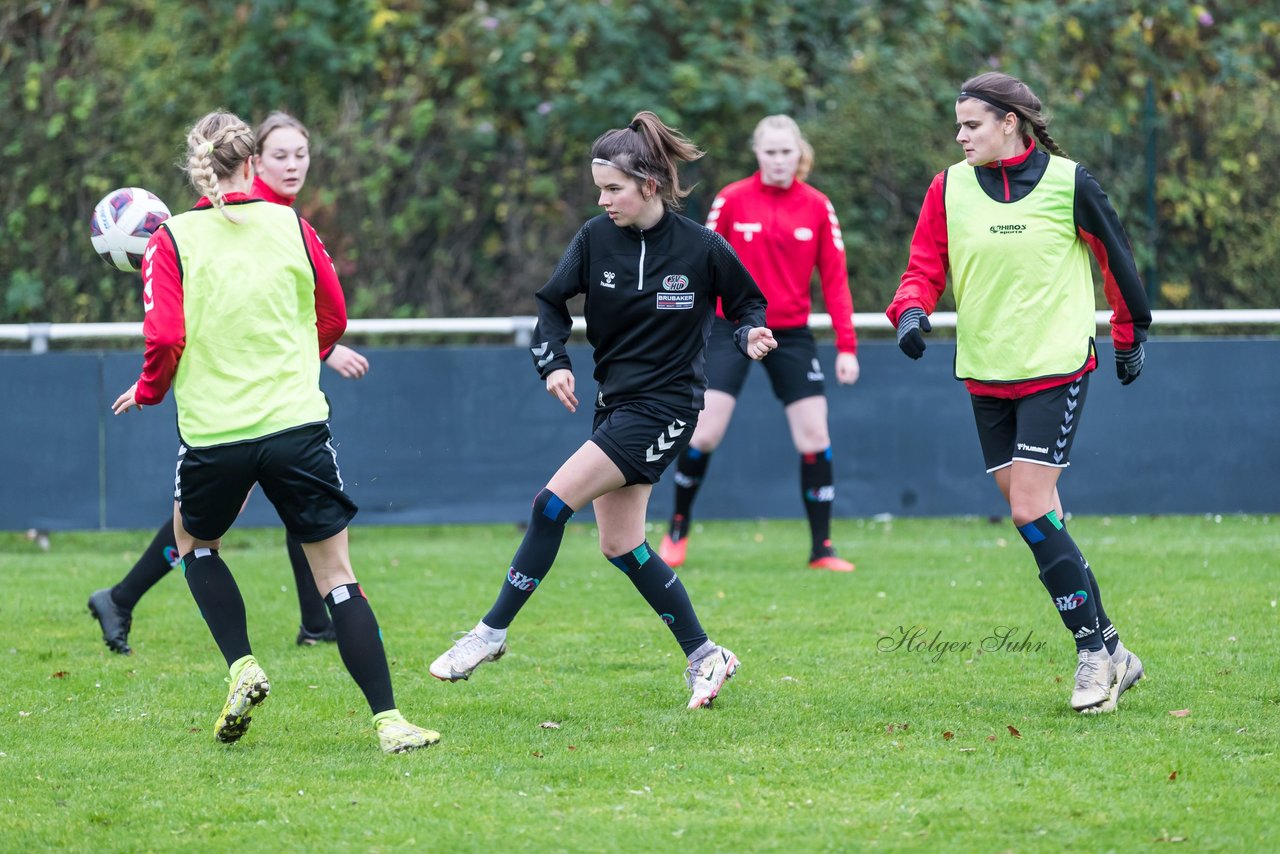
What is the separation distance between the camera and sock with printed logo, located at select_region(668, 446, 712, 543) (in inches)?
350

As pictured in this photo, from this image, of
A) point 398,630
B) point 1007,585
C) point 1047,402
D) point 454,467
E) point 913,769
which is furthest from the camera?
point 454,467

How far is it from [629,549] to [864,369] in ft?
16.1

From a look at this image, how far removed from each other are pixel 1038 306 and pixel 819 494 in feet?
11.5

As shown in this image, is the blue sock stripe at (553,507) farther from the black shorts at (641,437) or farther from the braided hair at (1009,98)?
the braided hair at (1009,98)

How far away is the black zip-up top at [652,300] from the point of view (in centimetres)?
534

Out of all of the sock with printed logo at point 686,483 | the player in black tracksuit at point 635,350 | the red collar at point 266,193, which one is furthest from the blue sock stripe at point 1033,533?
the sock with printed logo at point 686,483

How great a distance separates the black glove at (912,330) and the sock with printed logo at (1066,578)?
66cm

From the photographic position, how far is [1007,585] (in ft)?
25.9

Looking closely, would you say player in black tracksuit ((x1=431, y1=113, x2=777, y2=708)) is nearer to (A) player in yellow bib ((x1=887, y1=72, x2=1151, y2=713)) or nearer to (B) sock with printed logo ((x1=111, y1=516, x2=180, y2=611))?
(A) player in yellow bib ((x1=887, y1=72, x2=1151, y2=713))

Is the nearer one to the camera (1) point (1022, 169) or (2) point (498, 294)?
(1) point (1022, 169)

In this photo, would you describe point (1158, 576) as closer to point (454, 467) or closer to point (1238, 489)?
point (1238, 489)

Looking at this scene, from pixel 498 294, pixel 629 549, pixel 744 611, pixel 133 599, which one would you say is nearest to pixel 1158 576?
pixel 744 611

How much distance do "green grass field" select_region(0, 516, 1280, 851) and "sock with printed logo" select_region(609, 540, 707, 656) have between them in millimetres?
235

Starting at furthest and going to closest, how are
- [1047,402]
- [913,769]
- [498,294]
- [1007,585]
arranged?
[498,294] < [1007,585] < [1047,402] < [913,769]
